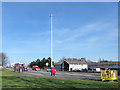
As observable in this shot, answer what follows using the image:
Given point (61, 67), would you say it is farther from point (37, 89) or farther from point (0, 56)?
point (37, 89)

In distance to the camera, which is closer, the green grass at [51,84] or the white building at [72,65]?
the green grass at [51,84]

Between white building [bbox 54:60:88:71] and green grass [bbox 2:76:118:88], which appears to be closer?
green grass [bbox 2:76:118:88]

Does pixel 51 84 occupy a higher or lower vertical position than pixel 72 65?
higher

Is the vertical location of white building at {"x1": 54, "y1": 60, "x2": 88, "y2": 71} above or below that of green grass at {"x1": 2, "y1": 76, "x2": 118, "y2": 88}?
below

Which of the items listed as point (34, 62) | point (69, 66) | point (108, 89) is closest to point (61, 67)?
point (69, 66)

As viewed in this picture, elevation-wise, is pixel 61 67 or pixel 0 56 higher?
pixel 0 56

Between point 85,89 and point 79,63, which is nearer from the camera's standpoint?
point 85,89

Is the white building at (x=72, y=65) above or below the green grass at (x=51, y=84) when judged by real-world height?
below

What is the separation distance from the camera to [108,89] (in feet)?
32.2

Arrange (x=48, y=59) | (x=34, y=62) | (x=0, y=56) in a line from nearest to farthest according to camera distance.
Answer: (x=0, y=56) → (x=48, y=59) → (x=34, y=62)

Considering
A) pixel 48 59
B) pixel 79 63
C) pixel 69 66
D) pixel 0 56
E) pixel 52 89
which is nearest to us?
pixel 52 89

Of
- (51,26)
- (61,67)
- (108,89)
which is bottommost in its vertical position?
(61,67)

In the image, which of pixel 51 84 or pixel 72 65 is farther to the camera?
pixel 72 65

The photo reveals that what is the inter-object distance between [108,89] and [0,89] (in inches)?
255
